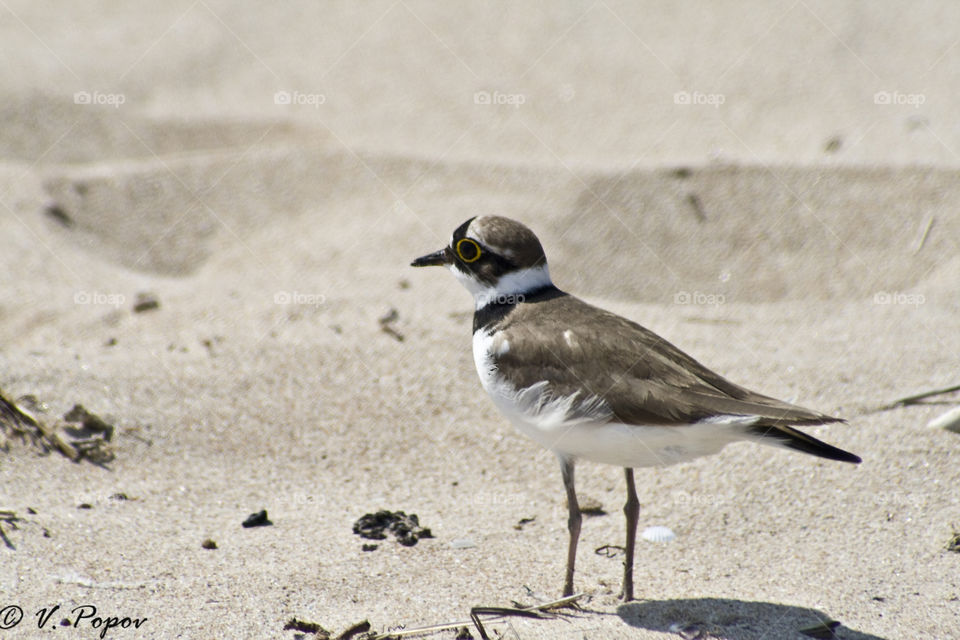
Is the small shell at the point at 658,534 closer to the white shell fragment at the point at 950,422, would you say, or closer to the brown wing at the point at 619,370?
the brown wing at the point at 619,370

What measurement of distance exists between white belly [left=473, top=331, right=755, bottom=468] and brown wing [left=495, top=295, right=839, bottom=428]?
3 centimetres

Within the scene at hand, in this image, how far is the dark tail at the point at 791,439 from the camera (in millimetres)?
3268

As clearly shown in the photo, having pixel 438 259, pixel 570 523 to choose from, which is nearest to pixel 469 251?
pixel 438 259

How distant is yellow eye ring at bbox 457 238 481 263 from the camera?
4.15 metres

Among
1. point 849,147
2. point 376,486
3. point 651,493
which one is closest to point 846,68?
point 849,147

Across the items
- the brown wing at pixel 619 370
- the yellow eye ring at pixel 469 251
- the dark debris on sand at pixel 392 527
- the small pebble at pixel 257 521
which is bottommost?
the small pebble at pixel 257 521

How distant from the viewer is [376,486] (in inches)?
190

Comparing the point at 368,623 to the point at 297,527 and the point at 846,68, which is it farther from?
the point at 846,68

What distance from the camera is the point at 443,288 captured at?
6.63 metres

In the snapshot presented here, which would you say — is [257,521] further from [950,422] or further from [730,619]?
[950,422]

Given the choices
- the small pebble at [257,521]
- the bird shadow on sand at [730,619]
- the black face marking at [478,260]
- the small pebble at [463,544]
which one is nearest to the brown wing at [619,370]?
the black face marking at [478,260]

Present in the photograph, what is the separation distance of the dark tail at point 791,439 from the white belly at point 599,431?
6 centimetres

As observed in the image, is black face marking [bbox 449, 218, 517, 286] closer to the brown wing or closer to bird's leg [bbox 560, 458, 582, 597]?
the brown wing

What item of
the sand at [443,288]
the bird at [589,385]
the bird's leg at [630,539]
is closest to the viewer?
the bird at [589,385]
